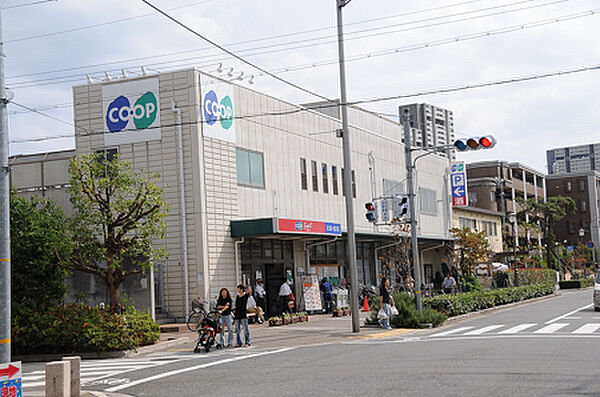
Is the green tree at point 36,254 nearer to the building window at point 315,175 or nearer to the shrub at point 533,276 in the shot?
the building window at point 315,175

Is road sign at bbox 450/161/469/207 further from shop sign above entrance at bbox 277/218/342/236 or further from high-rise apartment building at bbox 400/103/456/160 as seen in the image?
high-rise apartment building at bbox 400/103/456/160

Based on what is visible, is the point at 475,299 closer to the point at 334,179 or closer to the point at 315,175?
the point at 315,175

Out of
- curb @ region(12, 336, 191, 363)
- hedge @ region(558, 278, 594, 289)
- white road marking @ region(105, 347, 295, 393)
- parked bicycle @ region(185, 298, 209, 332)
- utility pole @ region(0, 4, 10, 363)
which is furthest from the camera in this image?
hedge @ region(558, 278, 594, 289)

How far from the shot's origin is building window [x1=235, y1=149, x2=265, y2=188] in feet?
101

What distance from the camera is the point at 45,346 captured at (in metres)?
20.7

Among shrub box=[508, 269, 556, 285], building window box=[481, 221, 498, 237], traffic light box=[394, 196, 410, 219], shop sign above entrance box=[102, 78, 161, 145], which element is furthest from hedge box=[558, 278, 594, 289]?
shop sign above entrance box=[102, 78, 161, 145]

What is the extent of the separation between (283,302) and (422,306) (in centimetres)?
755

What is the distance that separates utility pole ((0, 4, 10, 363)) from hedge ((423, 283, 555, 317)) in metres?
18.3

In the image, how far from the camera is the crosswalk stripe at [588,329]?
20178 millimetres

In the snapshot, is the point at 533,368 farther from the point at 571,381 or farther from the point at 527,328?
the point at 527,328

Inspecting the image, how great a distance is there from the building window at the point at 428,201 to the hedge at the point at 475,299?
9.64 metres

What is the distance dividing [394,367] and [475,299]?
17.6 metres

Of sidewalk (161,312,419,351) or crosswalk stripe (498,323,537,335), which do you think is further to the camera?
sidewalk (161,312,419,351)

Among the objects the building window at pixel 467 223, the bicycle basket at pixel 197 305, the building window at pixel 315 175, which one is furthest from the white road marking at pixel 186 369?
the building window at pixel 467 223
